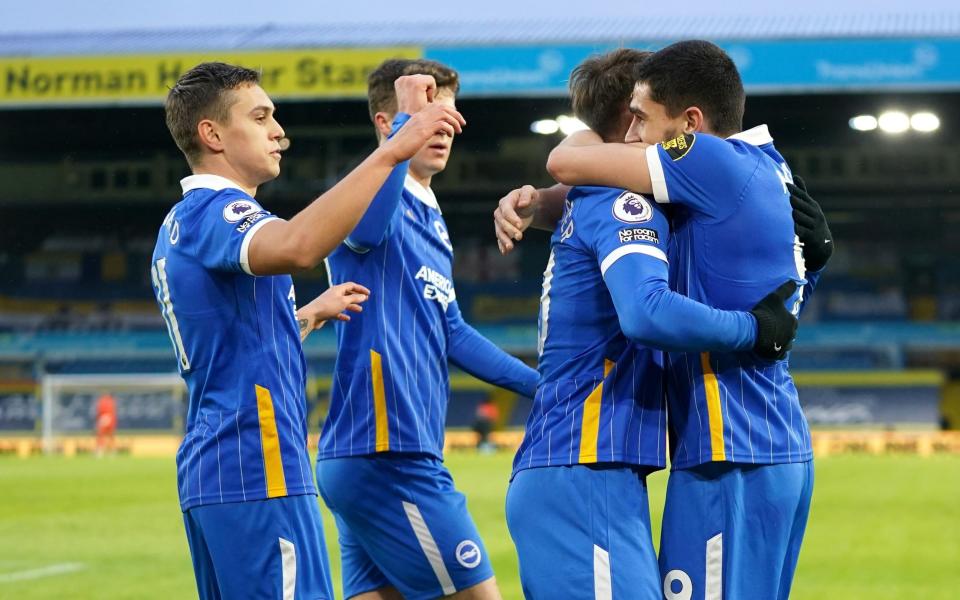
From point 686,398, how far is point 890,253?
3856 cm

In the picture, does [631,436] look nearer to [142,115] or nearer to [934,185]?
[142,115]

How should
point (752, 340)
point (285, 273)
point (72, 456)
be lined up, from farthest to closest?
1. point (72, 456)
2. point (285, 273)
3. point (752, 340)

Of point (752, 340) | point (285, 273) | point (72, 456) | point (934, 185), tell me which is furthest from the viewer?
point (934, 185)

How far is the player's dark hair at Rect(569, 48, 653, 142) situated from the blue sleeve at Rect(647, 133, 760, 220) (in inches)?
13.7

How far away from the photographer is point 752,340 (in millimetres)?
3152

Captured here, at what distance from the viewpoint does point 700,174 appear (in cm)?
321

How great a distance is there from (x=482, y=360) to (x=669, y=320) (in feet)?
5.87

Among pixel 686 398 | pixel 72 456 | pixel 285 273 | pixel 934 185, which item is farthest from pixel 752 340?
pixel 934 185

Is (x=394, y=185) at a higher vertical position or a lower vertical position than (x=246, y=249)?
higher

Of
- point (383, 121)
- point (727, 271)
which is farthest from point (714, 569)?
point (383, 121)

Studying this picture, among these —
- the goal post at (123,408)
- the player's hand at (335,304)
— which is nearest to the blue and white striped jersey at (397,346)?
the player's hand at (335,304)

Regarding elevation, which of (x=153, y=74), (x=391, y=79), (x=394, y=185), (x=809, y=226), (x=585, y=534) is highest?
(x=153, y=74)

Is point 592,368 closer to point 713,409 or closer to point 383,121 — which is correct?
point 713,409

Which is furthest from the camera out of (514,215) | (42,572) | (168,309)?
(42,572)
